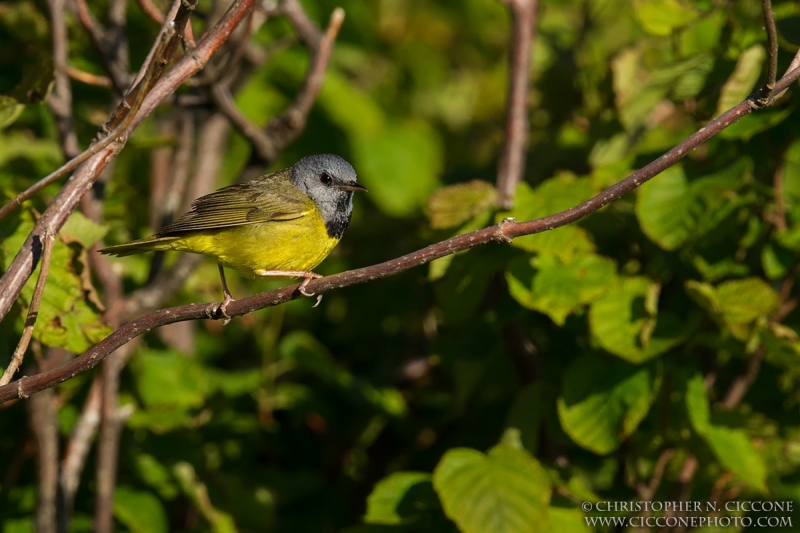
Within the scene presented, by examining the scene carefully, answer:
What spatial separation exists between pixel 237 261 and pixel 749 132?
7.48 ft

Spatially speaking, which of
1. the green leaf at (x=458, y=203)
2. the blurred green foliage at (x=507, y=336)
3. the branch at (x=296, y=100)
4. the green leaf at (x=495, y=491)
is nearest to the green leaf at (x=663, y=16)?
the blurred green foliage at (x=507, y=336)

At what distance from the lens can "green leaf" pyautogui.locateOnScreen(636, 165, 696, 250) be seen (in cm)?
385

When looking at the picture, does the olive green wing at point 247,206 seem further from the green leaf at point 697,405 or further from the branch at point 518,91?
the green leaf at point 697,405

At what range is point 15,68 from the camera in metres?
5.03

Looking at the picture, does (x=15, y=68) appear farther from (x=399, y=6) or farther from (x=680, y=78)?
(x=399, y=6)

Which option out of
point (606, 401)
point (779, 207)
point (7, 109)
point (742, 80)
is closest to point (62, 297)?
point (7, 109)

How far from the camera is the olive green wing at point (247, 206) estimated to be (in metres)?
4.11

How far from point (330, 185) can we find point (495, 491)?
5.99ft

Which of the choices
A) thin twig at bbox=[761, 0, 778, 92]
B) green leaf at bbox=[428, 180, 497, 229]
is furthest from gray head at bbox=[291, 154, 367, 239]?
thin twig at bbox=[761, 0, 778, 92]

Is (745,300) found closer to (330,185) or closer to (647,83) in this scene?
(647,83)

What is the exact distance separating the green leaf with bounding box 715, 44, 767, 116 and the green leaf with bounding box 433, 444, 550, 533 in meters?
1.68

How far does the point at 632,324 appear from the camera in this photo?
150 inches

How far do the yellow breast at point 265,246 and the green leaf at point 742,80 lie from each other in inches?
73.7

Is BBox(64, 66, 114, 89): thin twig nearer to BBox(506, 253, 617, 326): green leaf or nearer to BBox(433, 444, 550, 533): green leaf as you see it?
BBox(506, 253, 617, 326): green leaf
